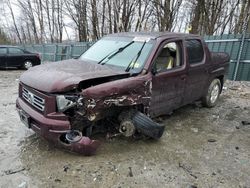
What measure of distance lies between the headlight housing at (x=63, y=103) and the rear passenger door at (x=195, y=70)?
8.76ft

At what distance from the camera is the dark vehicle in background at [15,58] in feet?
53.0

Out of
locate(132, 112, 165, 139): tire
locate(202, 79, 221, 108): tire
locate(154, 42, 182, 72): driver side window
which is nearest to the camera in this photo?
locate(132, 112, 165, 139): tire

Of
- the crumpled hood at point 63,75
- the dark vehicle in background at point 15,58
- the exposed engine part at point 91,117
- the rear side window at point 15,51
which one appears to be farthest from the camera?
the rear side window at point 15,51

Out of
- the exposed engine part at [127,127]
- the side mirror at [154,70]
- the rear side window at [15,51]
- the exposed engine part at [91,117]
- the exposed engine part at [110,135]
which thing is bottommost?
the rear side window at [15,51]

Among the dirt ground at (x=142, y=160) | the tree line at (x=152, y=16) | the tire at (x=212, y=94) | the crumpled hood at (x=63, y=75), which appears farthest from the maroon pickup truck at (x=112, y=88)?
the tree line at (x=152, y=16)

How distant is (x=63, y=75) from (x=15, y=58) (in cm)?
1405

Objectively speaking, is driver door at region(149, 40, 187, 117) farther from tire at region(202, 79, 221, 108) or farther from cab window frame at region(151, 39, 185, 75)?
tire at region(202, 79, 221, 108)

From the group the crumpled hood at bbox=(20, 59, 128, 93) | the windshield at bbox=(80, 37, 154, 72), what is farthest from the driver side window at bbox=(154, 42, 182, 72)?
the crumpled hood at bbox=(20, 59, 128, 93)

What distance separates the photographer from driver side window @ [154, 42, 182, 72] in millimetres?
4769

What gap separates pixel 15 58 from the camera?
16469 mm

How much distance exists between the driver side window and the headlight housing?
66.3 inches

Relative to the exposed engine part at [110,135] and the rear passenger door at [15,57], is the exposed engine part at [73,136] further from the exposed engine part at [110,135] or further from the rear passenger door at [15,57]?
the rear passenger door at [15,57]

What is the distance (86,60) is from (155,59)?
136 cm

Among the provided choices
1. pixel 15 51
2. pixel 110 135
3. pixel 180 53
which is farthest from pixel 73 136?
pixel 15 51
